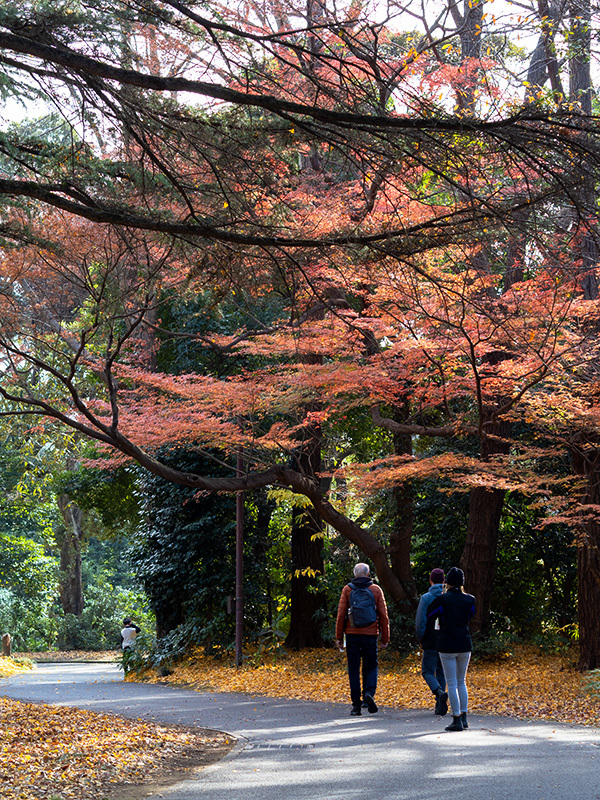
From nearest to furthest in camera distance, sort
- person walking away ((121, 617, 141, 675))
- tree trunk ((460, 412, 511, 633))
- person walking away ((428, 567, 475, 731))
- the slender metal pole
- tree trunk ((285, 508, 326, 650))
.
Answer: person walking away ((428, 567, 475, 731))
tree trunk ((460, 412, 511, 633))
the slender metal pole
tree trunk ((285, 508, 326, 650))
person walking away ((121, 617, 141, 675))

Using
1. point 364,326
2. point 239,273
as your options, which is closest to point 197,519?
Answer: point 364,326

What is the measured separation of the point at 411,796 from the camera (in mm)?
5363

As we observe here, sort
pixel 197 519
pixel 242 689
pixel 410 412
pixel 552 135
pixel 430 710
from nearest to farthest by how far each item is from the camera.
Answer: pixel 552 135
pixel 430 710
pixel 242 689
pixel 410 412
pixel 197 519

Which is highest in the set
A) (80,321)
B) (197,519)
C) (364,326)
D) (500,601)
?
(80,321)

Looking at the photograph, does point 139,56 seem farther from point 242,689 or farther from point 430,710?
point 242,689

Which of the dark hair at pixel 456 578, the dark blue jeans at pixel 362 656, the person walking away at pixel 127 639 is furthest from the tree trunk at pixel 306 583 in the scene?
the dark hair at pixel 456 578

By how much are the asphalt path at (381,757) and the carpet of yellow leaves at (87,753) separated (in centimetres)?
44

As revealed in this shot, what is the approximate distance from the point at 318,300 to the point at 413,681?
7091 mm

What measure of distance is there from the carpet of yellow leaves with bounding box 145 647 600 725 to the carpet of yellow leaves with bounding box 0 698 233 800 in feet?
12.1

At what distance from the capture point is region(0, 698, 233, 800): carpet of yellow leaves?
5.85 meters

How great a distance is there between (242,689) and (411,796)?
996cm

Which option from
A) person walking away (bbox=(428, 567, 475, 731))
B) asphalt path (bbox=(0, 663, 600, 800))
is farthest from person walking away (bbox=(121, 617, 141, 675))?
person walking away (bbox=(428, 567, 475, 731))

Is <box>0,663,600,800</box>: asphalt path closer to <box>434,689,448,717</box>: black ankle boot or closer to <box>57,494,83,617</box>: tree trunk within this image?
<box>434,689,448,717</box>: black ankle boot

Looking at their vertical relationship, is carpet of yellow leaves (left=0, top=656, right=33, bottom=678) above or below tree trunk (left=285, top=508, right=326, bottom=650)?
below
